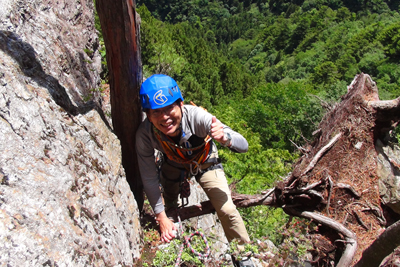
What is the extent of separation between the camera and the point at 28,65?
227 centimetres

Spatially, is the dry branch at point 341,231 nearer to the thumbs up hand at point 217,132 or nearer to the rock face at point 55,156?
the thumbs up hand at point 217,132

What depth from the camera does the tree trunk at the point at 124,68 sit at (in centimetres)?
235

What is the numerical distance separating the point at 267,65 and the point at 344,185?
103191 mm

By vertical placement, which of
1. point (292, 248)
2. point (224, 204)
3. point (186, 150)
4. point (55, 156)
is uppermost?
point (55, 156)

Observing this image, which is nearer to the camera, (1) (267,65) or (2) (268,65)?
(2) (268,65)

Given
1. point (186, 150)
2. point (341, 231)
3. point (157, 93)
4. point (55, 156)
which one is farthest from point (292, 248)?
point (55, 156)

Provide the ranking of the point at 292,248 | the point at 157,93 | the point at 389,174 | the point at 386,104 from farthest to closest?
the point at 386,104 → the point at 389,174 → the point at 292,248 → the point at 157,93

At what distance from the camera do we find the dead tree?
364 cm

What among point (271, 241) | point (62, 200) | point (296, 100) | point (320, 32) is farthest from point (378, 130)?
point (320, 32)

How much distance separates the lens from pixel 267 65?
333ft

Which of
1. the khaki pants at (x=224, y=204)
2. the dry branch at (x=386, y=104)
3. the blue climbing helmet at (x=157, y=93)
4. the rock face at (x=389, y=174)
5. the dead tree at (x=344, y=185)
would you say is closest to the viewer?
the blue climbing helmet at (x=157, y=93)

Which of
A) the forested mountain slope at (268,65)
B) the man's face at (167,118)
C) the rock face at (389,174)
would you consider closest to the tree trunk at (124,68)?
the man's face at (167,118)

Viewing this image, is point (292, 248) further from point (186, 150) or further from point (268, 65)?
point (268, 65)

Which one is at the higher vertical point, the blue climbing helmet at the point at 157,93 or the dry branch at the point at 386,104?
the blue climbing helmet at the point at 157,93
